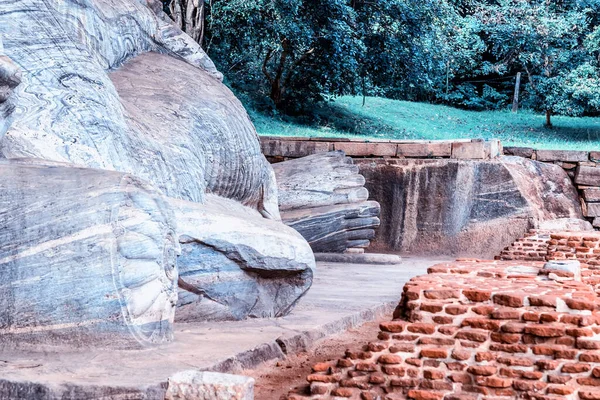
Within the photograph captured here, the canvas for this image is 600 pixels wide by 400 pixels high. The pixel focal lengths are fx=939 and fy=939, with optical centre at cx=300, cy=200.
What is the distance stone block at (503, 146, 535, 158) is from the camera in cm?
1144

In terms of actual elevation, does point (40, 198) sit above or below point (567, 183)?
above

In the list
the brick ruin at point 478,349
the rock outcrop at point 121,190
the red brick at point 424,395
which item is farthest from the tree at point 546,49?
the red brick at point 424,395

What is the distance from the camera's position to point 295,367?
4.44 m

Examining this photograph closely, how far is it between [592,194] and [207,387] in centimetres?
887

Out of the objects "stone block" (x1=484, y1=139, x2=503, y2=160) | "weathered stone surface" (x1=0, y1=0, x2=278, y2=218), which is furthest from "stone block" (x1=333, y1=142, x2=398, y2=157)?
"weathered stone surface" (x1=0, y1=0, x2=278, y2=218)

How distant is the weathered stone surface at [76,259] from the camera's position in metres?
3.64

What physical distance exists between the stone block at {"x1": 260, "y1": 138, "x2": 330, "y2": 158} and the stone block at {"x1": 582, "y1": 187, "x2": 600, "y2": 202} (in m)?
3.08

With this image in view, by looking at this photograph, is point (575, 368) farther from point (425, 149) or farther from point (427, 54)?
point (427, 54)

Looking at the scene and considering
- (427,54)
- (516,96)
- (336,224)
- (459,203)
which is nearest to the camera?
(336,224)

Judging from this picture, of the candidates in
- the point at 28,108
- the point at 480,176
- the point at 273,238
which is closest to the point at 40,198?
the point at 28,108

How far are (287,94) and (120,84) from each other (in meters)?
7.73

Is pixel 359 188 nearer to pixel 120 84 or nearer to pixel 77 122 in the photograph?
pixel 120 84

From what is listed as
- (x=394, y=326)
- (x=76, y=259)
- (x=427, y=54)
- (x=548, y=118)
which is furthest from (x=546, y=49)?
(x=76, y=259)

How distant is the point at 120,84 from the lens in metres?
5.74
